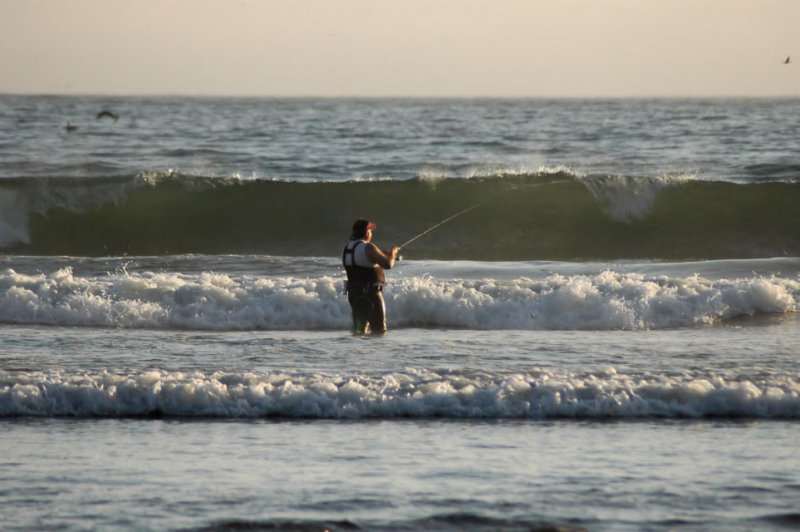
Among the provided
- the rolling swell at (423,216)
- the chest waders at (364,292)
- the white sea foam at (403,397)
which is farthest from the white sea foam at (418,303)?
the rolling swell at (423,216)

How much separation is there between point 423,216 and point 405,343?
469 inches

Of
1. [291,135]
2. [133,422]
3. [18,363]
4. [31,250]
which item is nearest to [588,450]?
[133,422]

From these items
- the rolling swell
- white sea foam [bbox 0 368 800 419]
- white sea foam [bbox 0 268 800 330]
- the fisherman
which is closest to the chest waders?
the fisherman

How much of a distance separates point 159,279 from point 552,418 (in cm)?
756

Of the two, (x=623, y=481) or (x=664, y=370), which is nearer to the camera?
(x=623, y=481)

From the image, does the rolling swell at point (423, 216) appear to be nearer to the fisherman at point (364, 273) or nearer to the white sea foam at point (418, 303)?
the white sea foam at point (418, 303)

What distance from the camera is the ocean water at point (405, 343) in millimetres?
6297

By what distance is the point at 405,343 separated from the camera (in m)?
11.2

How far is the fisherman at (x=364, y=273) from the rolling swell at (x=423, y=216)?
8693mm

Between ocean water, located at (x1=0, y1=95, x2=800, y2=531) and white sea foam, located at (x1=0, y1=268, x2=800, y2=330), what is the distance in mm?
37

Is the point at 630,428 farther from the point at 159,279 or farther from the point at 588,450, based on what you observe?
the point at 159,279

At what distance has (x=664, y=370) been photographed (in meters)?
9.44

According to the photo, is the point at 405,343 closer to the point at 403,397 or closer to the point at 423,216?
the point at 403,397

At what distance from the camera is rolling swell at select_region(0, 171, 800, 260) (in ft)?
70.8
